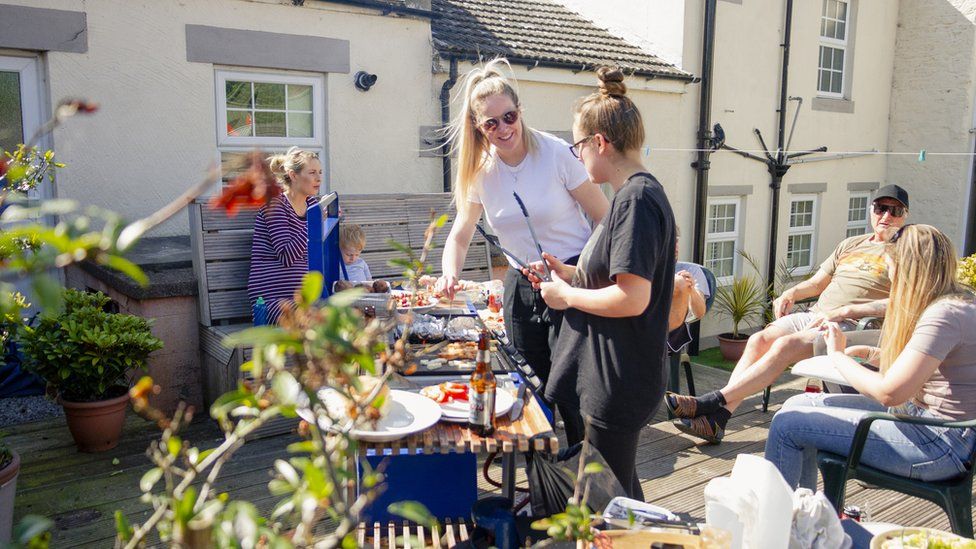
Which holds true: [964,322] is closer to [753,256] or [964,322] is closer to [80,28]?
[80,28]

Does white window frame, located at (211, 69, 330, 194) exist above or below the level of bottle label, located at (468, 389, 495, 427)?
above

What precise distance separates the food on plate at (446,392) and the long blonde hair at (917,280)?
5.52ft

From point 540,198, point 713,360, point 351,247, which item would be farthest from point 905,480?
point 713,360

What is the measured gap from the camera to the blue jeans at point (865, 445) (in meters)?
2.91

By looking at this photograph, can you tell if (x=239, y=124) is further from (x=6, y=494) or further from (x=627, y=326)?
(x=627, y=326)

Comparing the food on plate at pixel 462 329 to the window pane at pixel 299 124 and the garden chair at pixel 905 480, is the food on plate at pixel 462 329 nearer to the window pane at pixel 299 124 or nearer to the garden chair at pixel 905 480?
the garden chair at pixel 905 480

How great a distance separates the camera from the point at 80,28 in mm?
5426

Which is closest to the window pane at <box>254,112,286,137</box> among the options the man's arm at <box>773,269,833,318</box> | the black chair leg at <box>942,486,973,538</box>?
the man's arm at <box>773,269,833,318</box>

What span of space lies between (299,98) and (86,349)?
9.83 feet

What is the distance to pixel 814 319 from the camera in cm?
502

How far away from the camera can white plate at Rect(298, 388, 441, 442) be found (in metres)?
2.30

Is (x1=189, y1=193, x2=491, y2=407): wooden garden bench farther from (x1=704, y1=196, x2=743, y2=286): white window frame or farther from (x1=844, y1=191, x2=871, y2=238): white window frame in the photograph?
(x1=844, y1=191, x2=871, y2=238): white window frame

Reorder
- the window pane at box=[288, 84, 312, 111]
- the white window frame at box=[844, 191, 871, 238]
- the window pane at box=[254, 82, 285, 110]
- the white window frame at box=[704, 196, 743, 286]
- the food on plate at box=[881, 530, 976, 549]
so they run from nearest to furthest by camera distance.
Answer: the food on plate at box=[881, 530, 976, 549]
the window pane at box=[254, 82, 285, 110]
the window pane at box=[288, 84, 312, 111]
the white window frame at box=[704, 196, 743, 286]
the white window frame at box=[844, 191, 871, 238]

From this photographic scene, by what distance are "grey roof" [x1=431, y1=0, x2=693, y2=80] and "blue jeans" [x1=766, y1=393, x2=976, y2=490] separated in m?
4.88
